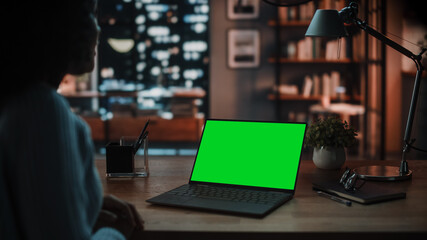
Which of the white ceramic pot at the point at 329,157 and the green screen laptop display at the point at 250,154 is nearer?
the green screen laptop display at the point at 250,154

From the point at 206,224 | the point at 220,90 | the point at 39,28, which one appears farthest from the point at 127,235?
the point at 220,90

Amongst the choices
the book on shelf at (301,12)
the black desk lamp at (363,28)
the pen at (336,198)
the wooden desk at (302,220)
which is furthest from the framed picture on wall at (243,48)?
the pen at (336,198)

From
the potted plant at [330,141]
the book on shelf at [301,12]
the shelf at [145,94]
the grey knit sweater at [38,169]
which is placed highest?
the book on shelf at [301,12]

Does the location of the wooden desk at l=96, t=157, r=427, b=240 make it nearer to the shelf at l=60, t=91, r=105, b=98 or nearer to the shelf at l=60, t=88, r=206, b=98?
the shelf at l=60, t=88, r=206, b=98

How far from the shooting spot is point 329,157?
1.85 m

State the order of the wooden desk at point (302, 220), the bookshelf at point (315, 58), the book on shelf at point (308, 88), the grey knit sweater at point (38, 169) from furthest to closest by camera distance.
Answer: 1. the book on shelf at point (308, 88)
2. the bookshelf at point (315, 58)
3. the wooden desk at point (302, 220)
4. the grey knit sweater at point (38, 169)

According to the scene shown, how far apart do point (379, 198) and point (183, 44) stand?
620cm

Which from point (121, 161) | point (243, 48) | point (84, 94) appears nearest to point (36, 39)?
point (121, 161)

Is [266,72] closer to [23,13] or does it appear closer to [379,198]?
[379,198]

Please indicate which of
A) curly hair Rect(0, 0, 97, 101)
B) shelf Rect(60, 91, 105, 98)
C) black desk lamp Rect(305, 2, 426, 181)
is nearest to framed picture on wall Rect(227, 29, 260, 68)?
shelf Rect(60, 91, 105, 98)

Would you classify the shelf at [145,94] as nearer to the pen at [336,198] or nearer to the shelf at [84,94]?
the shelf at [84,94]

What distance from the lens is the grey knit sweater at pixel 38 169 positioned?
2.91ft

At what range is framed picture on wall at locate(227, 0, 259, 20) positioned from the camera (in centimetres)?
676

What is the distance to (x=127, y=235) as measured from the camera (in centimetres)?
121
